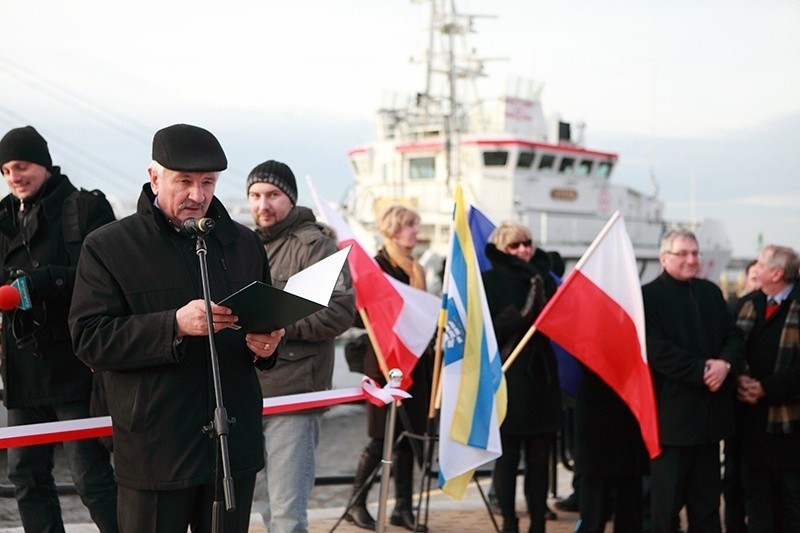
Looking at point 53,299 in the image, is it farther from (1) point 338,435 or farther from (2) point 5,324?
(1) point 338,435

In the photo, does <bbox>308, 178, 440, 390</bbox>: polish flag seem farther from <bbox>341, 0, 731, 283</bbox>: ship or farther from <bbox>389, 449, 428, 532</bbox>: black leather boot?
<bbox>341, 0, 731, 283</bbox>: ship

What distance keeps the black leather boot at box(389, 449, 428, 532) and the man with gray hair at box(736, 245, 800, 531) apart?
198 cm

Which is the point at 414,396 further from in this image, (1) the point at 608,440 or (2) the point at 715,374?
(2) the point at 715,374

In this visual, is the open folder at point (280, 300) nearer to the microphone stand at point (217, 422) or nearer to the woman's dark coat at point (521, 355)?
the microphone stand at point (217, 422)

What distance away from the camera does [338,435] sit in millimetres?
11945

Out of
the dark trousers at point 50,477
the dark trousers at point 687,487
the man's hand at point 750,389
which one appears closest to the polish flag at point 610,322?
the dark trousers at point 687,487

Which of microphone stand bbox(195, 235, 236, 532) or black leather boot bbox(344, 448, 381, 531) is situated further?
black leather boot bbox(344, 448, 381, 531)

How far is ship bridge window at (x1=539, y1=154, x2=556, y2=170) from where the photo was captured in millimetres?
25480

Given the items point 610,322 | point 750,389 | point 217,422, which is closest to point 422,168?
point 610,322

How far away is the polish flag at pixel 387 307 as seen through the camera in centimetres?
554

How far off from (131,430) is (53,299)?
141 cm

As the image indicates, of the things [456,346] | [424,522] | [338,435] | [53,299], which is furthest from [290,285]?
[338,435]

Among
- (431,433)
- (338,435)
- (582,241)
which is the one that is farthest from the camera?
(582,241)

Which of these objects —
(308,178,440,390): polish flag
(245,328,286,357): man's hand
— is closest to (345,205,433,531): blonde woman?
(308,178,440,390): polish flag
